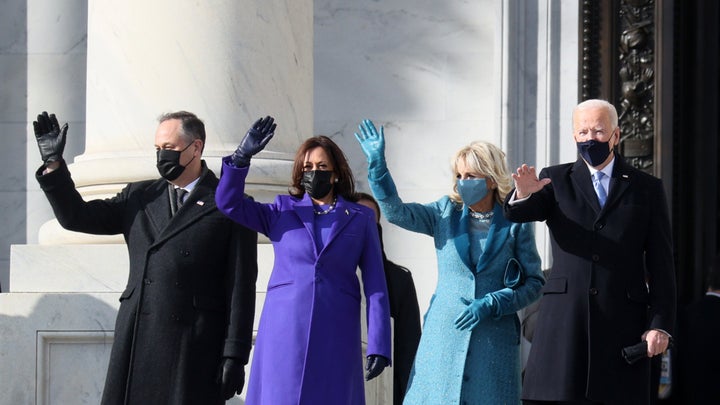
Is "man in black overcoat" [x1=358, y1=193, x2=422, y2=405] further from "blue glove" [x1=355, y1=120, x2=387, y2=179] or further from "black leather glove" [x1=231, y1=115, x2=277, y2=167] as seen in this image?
"black leather glove" [x1=231, y1=115, x2=277, y2=167]

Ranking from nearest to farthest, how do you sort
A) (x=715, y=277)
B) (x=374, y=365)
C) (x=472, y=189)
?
(x=374, y=365) → (x=472, y=189) → (x=715, y=277)

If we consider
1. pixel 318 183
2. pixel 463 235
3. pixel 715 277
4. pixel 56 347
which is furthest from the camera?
pixel 715 277

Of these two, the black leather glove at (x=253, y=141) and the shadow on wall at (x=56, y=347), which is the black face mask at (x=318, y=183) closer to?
the black leather glove at (x=253, y=141)

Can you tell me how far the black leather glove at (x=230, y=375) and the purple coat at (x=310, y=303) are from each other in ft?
0.20

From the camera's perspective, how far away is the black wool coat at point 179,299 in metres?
7.29

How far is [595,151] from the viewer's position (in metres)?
7.22

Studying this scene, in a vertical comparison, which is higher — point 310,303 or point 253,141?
point 253,141

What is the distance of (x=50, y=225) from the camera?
940 centimetres

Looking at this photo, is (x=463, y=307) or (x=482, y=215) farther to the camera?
(x=482, y=215)

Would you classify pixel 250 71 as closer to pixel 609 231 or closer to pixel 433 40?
pixel 609 231

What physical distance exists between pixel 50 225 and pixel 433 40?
4.23m

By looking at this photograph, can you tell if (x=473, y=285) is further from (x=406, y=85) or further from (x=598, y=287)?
(x=406, y=85)

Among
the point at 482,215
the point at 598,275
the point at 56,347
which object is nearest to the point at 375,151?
the point at 482,215

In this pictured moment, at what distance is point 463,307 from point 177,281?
1.47 m
